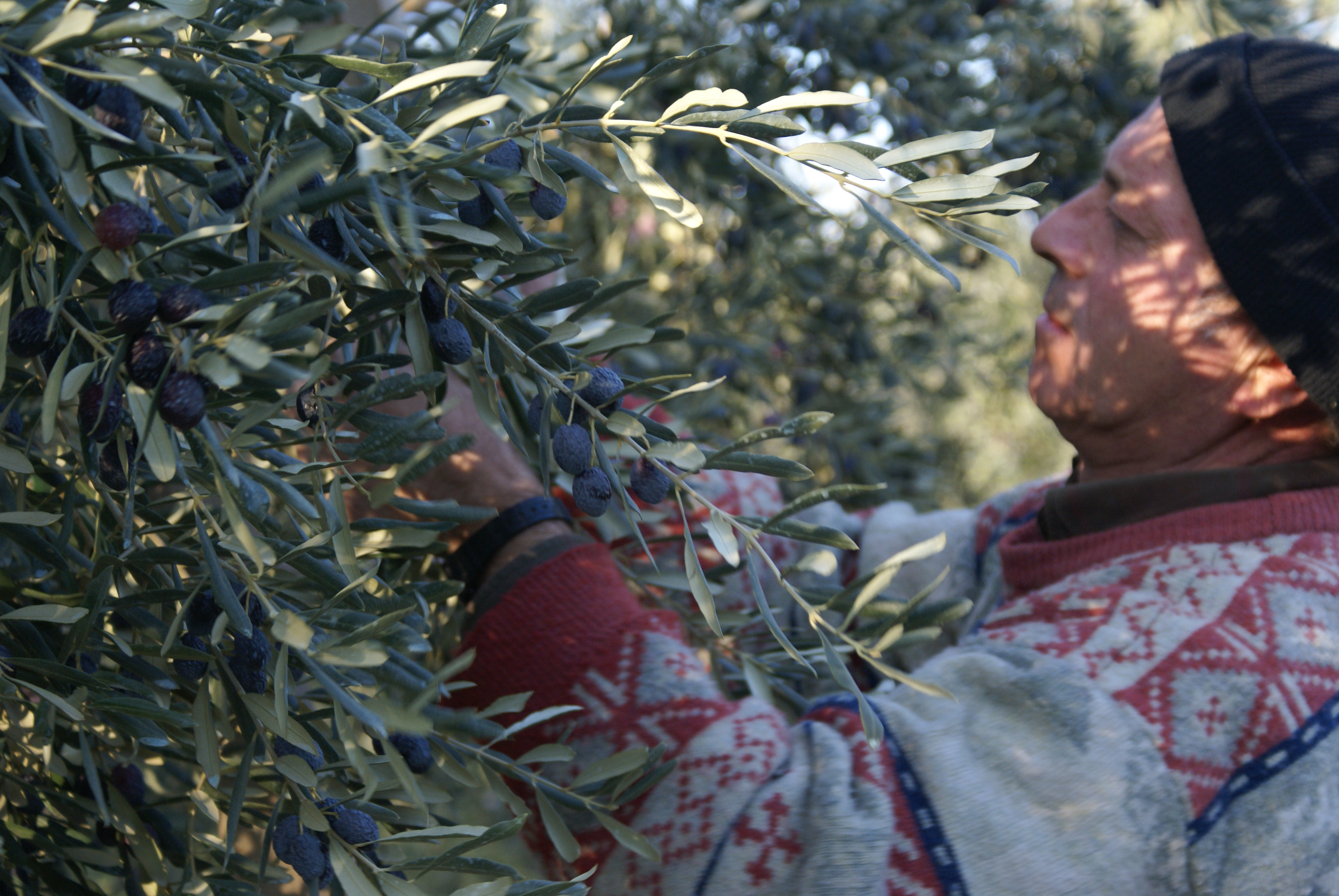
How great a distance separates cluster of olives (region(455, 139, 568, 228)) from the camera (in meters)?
0.60

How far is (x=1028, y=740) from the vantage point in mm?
924

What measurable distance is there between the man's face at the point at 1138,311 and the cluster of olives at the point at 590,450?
2.29ft

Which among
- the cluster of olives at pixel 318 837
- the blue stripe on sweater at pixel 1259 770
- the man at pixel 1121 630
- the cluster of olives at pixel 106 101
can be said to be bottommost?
the blue stripe on sweater at pixel 1259 770

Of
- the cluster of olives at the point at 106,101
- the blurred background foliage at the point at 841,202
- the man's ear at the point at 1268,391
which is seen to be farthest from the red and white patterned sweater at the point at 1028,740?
the blurred background foliage at the point at 841,202

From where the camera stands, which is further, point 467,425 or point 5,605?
point 467,425

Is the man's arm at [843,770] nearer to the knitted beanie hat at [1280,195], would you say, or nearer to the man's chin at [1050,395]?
the man's chin at [1050,395]

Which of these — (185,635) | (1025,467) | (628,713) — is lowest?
(1025,467)

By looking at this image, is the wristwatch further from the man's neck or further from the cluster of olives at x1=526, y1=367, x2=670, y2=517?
the man's neck

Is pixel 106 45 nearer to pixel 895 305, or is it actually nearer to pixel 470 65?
pixel 470 65

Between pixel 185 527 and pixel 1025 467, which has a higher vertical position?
pixel 185 527

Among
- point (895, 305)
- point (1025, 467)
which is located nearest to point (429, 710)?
point (895, 305)

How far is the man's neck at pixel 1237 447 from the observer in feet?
3.74

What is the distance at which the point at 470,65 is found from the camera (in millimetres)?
469

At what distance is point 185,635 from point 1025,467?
18.4 ft
